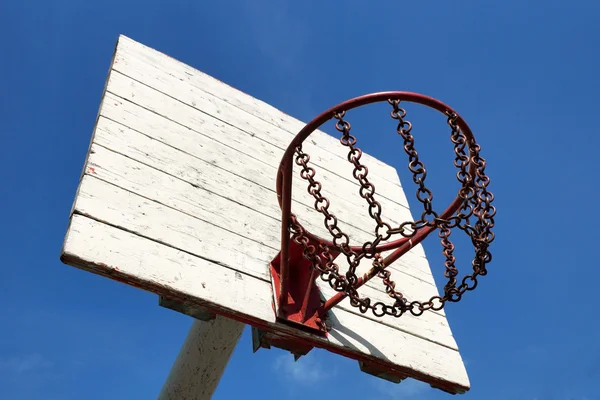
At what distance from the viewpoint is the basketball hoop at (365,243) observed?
1.80 metres

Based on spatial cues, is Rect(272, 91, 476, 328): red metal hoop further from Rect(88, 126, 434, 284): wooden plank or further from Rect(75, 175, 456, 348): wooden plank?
Rect(88, 126, 434, 284): wooden plank

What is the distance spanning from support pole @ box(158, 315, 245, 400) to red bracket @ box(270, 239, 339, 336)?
0.34 m

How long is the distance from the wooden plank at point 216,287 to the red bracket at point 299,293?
39mm

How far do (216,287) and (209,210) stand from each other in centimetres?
37

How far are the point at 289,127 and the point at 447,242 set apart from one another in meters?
1.32

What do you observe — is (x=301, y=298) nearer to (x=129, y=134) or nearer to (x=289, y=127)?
(x=129, y=134)

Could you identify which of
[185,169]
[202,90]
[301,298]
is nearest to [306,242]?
[301,298]

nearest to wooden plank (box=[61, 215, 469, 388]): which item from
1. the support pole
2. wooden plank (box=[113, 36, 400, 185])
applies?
the support pole

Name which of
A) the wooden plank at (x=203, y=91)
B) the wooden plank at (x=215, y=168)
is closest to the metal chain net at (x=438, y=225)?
the wooden plank at (x=215, y=168)

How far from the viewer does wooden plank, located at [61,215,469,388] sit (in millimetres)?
1798

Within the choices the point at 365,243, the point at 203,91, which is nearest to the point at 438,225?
the point at 365,243

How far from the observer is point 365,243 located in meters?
1.76

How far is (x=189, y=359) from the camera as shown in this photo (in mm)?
2387

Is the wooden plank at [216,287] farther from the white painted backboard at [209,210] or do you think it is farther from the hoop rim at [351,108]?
the hoop rim at [351,108]
